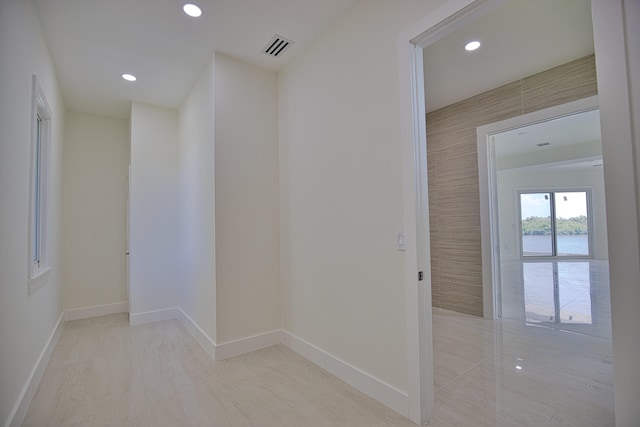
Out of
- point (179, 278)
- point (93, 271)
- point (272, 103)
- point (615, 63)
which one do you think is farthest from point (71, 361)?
point (615, 63)

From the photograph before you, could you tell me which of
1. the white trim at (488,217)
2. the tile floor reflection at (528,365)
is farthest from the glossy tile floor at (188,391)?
the white trim at (488,217)

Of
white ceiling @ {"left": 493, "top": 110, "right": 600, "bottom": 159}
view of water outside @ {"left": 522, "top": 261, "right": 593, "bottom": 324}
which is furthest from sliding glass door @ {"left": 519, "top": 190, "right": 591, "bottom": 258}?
white ceiling @ {"left": 493, "top": 110, "right": 600, "bottom": 159}

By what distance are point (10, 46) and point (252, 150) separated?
5.83 ft

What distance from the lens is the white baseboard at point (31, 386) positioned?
183cm

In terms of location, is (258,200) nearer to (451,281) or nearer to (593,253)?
(451,281)

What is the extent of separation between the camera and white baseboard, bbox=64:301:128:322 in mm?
4142

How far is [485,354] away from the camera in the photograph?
273 centimetres

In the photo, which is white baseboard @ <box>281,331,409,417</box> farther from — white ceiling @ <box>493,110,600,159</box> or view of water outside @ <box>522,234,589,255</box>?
view of water outside @ <box>522,234,589,255</box>

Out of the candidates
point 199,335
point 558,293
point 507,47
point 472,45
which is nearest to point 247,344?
point 199,335

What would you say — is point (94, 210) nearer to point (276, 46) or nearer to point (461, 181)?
point (276, 46)

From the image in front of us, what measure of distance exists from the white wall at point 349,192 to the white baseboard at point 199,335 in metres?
0.74

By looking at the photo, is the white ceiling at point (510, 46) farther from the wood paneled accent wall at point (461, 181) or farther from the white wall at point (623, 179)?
the white wall at point (623, 179)

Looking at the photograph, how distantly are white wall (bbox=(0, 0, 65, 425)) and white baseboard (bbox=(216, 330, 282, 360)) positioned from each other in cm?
136

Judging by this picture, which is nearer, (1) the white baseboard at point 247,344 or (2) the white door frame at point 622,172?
(2) the white door frame at point 622,172
